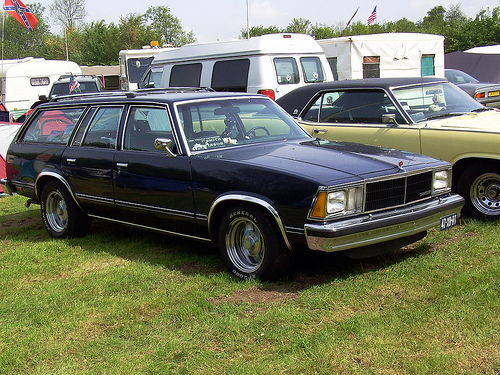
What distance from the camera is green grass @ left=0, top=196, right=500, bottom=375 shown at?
3568mm

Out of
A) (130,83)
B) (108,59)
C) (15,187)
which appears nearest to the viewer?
(15,187)

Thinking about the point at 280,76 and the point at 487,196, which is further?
the point at 280,76

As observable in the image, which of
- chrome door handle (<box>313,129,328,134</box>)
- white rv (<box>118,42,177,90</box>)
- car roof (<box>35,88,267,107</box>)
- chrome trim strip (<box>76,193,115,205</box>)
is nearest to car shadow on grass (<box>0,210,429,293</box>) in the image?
chrome trim strip (<box>76,193,115,205</box>)

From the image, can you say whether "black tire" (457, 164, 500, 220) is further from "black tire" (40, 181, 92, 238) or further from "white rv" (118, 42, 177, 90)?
"white rv" (118, 42, 177, 90)

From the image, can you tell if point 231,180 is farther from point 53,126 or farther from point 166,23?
point 166,23

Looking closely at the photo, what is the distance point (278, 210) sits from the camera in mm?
4699

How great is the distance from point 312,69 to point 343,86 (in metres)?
5.50

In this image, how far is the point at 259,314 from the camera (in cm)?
427

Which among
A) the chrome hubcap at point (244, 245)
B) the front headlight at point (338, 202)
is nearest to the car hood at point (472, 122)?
the front headlight at point (338, 202)

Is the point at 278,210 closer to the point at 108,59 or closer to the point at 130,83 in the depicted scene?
the point at 130,83

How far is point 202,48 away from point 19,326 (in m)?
9.58

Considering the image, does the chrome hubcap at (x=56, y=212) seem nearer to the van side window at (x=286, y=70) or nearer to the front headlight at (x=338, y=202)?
the front headlight at (x=338, y=202)

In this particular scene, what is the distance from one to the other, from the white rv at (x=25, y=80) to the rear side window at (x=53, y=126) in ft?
48.7

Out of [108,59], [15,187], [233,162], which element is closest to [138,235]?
[15,187]
